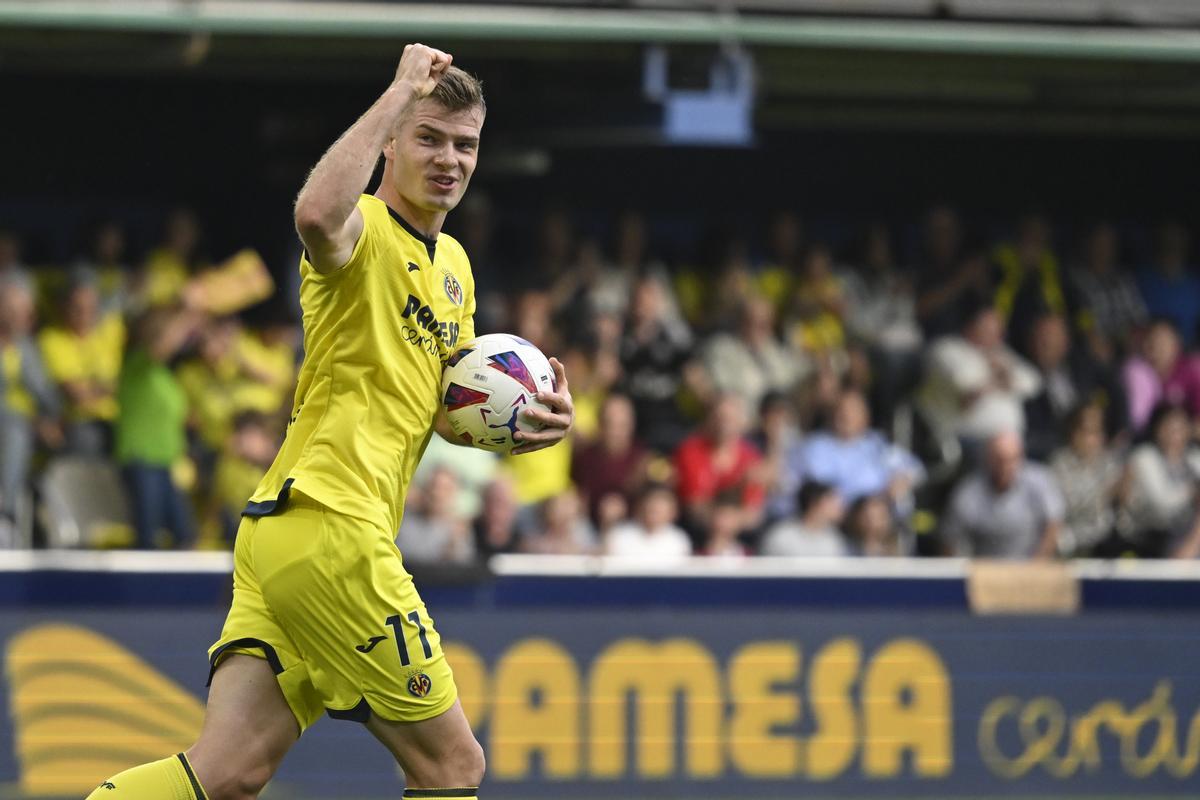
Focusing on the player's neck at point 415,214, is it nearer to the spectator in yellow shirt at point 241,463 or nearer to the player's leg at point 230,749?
the player's leg at point 230,749

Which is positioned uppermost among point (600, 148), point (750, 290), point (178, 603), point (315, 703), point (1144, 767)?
point (600, 148)

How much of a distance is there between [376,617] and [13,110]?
10.1 meters

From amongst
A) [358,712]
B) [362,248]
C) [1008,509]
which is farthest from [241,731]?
[1008,509]

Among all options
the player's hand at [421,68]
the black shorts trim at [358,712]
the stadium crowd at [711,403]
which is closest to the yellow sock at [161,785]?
the black shorts trim at [358,712]

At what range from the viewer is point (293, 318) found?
1199 cm

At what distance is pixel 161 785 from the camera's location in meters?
4.84

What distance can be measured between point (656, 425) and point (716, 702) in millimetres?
2005

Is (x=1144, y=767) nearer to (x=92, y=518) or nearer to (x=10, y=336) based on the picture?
(x=92, y=518)

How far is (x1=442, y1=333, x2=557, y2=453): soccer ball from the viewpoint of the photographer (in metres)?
5.16

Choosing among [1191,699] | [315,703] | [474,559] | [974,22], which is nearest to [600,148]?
[974,22]

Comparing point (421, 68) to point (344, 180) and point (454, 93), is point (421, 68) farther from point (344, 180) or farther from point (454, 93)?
point (344, 180)

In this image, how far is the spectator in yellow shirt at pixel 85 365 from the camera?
10.9 m

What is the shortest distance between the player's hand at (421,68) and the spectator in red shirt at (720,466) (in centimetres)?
683

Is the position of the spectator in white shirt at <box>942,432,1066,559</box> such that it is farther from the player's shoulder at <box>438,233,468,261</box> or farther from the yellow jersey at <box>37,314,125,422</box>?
the player's shoulder at <box>438,233,468,261</box>
